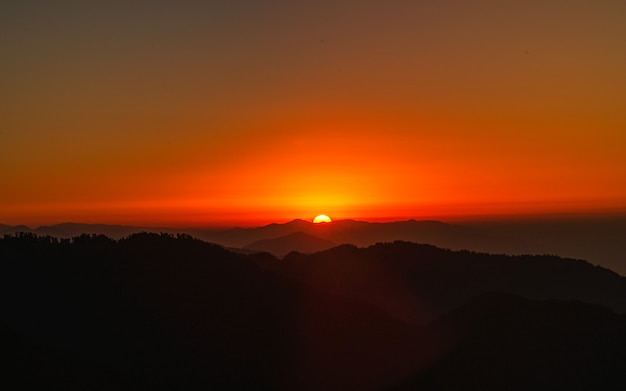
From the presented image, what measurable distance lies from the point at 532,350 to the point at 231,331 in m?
21.0

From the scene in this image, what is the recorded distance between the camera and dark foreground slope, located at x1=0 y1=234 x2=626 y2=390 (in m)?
38.0

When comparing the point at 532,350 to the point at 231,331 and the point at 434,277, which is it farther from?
the point at 434,277

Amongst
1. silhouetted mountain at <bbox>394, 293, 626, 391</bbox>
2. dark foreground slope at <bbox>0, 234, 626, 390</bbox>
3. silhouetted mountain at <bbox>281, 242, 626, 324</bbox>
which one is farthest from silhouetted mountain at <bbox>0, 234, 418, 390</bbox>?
silhouetted mountain at <bbox>281, 242, 626, 324</bbox>

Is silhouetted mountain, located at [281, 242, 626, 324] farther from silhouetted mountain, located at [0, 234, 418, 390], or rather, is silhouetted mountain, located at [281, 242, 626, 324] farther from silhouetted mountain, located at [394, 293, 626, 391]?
silhouetted mountain, located at [394, 293, 626, 391]

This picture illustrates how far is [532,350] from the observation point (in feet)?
148

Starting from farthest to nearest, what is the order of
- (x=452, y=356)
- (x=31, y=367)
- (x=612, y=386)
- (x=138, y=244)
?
(x=138, y=244) < (x=452, y=356) < (x=612, y=386) < (x=31, y=367)

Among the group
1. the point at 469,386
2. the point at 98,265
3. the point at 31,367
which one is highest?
the point at 98,265

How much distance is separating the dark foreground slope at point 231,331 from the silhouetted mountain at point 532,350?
13 centimetres

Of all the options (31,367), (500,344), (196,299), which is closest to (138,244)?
(196,299)

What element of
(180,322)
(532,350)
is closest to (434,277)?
(532,350)

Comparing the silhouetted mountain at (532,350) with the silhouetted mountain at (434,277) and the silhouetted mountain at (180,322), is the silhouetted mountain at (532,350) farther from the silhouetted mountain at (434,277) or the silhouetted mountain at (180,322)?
the silhouetted mountain at (434,277)

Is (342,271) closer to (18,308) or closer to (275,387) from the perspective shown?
(275,387)

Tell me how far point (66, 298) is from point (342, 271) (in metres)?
43.0

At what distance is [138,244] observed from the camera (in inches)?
1981
